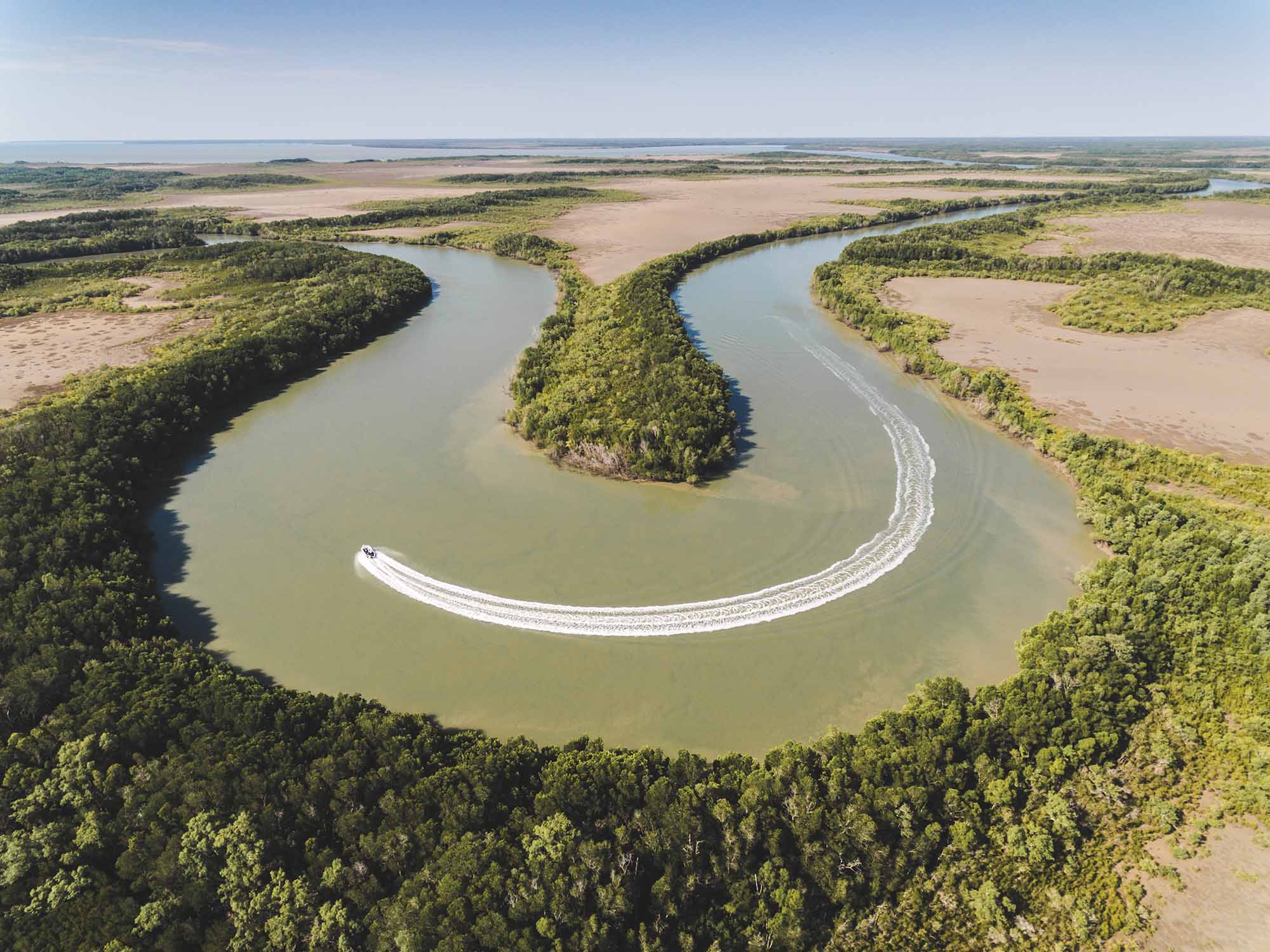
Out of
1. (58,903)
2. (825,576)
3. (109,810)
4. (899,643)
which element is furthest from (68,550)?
(899,643)

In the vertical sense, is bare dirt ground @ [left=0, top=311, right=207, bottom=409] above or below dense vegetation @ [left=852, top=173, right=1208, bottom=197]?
below

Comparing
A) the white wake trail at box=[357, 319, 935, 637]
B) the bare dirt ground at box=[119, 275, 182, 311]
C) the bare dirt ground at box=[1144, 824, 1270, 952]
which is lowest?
the bare dirt ground at box=[1144, 824, 1270, 952]

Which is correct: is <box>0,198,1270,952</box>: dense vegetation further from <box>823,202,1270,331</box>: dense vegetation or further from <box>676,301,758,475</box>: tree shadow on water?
<box>823,202,1270,331</box>: dense vegetation

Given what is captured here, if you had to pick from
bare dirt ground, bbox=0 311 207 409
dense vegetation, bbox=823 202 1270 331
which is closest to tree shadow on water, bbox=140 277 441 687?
bare dirt ground, bbox=0 311 207 409

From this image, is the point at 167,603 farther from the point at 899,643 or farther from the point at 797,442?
the point at 797,442

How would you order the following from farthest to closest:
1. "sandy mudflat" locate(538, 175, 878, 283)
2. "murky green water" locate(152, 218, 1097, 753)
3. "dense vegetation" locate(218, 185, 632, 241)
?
1. "dense vegetation" locate(218, 185, 632, 241)
2. "sandy mudflat" locate(538, 175, 878, 283)
3. "murky green water" locate(152, 218, 1097, 753)
